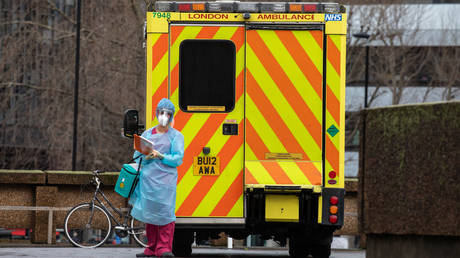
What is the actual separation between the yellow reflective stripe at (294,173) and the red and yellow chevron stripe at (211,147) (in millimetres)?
491

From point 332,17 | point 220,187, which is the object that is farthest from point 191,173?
point 332,17

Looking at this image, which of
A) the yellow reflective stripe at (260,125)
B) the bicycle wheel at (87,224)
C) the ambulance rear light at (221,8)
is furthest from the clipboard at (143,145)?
the bicycle wheel at (87,224)

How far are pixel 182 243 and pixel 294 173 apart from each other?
2.00 meters

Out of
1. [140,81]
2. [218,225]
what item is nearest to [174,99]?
[218,225]

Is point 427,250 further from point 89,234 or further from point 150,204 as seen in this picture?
point 89,234

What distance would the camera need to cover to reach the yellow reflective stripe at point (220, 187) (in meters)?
10.8

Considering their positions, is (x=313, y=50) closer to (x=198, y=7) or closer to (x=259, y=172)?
(x=198, y=7)

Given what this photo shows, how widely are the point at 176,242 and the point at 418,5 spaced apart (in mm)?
27137

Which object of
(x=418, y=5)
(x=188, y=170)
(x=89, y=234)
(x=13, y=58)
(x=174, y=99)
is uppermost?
(x=418, y=5)

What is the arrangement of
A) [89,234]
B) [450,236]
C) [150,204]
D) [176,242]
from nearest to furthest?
1. [450,236]
2. [150,204]
3. [176,242]
4. [89,234]

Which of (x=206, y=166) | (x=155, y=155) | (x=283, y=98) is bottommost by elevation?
(x=206, y=166)

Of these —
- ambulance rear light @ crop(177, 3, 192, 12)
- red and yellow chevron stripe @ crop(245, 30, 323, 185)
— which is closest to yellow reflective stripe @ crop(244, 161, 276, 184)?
red and yellow chevron stripe @ crop(245, 30, 323, 185)

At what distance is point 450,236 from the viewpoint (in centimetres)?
616

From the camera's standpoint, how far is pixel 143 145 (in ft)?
33.1
